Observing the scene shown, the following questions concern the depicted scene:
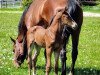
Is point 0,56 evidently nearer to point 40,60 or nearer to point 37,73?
point 40,60

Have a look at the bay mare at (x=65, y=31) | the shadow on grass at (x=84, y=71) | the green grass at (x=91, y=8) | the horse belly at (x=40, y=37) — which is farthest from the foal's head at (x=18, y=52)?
the green grass at (x=91, y=8)

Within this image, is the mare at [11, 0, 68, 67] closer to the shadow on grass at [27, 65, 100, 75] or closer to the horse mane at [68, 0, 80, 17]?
the horse mane at [68, 0, 80, 17]

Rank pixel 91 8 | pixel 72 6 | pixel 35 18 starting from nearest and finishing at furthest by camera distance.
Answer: pixel 72 6, pixel 35 18, pixel 91 8

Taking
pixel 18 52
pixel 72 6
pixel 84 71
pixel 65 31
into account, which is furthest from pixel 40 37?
pixel 84 71

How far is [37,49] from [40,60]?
8.37 ft

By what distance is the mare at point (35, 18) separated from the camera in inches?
369

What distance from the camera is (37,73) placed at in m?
9.78

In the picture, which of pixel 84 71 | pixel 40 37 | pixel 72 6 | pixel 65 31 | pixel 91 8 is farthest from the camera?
pixel 91 8

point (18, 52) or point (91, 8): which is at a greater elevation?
point (18, 52)

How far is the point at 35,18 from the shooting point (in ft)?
32.1

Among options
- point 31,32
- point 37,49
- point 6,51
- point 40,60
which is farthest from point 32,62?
point 6,51

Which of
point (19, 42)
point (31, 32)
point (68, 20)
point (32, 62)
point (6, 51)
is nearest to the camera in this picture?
point (68, 20)

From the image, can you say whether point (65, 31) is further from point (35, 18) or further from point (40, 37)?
point (35, 18)

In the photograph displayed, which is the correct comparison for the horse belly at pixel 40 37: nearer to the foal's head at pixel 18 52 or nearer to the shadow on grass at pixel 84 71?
the foal's head at pixel 18 52
